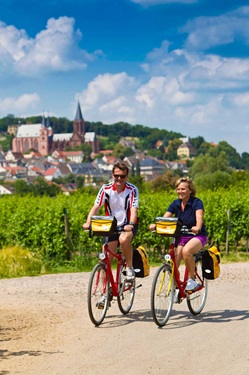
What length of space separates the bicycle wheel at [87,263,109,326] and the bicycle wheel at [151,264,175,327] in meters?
0.58

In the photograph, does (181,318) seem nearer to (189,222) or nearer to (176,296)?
(176,296)

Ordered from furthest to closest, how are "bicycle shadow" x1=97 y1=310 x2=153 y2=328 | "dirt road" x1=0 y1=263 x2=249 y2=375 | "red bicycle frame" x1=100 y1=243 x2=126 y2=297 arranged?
1. "red bicycle frame" x1=100 y1=243 x2=126 y2=297
2. "bicycle shadow" x1=97 y1=310 x2=153 y2=328
3. "dirt road" x1=0 y1=263 x2=249 y2=375

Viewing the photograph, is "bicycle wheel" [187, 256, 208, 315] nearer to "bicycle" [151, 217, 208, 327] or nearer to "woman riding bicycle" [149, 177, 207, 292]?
"bicycle" [151, 217, 208, 327]

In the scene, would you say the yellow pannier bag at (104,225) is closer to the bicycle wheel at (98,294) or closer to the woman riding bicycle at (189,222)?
the bicycle wheel at (98,294)

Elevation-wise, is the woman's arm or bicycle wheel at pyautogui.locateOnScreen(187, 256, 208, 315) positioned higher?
the woman's arm

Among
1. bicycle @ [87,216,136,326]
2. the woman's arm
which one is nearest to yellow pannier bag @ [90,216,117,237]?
bicycle @ [87,216,136,326]

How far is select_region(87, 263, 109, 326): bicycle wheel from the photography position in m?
8.20

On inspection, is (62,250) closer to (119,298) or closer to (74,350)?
(119,298)

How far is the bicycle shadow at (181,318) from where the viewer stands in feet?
27.6

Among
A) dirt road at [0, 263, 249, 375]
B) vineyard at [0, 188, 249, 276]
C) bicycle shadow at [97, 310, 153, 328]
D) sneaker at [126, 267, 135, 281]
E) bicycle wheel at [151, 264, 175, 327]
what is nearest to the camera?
dirt road at [0, 263, 249, 375]

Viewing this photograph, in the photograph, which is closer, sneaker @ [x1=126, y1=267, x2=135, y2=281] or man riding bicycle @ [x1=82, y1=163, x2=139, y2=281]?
man riding bicycle @ [x1=82, y1=163, x2=139, y2=281]

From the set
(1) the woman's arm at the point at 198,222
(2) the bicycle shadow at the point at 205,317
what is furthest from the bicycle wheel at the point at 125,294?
(1) the woman's arm at the point at 198,222

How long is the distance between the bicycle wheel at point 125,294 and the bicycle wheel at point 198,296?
696 millimetres

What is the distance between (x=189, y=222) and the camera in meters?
8.70
